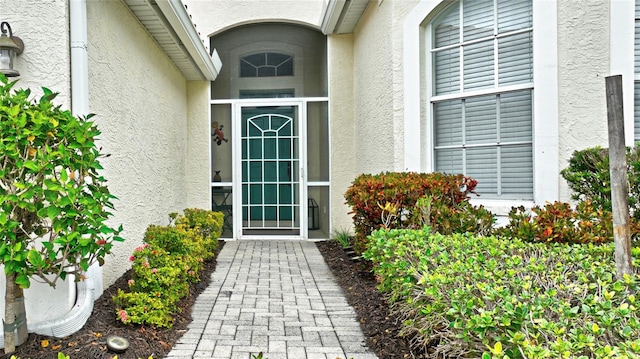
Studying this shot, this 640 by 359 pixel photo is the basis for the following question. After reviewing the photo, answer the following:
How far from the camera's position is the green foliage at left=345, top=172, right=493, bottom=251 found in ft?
14.2

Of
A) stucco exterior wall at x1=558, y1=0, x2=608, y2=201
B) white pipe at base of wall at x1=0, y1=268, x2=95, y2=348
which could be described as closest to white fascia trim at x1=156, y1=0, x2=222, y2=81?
white pipe at base of wall at x1=0, y1=268, x2=95, y2=348

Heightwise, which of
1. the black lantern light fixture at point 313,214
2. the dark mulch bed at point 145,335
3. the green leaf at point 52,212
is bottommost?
the dark mulch bed at point 145,335

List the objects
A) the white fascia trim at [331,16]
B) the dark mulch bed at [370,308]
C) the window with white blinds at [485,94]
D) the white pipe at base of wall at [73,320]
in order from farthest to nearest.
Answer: the white fascia trim at [331,16] < the window with white blinds at [485,94] < the dark mulch bed at [370,308] < the white pipe at base of wall at [73,320]

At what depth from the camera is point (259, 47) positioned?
28.3 ft

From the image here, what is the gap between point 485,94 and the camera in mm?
5105

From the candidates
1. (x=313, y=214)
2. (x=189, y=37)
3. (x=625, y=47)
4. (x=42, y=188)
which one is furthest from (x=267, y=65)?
(x=42, y=188)

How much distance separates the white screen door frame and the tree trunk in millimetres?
5653

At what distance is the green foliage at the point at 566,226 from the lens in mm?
3420

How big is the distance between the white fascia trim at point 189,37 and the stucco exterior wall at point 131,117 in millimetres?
447

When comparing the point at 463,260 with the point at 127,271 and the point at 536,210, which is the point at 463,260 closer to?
the point at 536,210

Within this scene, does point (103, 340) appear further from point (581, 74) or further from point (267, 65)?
point (267, 65)

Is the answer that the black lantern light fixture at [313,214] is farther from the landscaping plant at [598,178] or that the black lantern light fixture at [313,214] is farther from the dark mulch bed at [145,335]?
the landscaping plant at [598,178]

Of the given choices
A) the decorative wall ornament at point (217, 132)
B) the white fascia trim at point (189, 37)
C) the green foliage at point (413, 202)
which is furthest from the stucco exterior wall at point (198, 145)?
the green foliage at point (413, 202)

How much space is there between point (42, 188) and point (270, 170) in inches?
234
